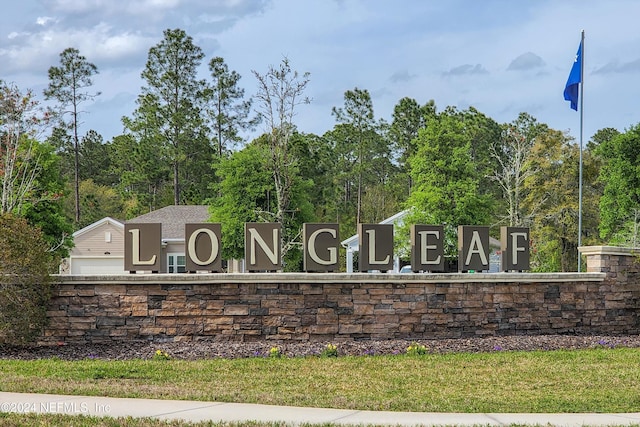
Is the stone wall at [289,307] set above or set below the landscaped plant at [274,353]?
above

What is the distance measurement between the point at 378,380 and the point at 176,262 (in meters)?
31.3

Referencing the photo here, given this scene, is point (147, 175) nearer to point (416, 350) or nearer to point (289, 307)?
point (289, 307)

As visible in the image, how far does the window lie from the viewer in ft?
139

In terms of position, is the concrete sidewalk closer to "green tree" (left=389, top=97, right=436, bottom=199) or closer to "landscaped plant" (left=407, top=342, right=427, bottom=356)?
"landscaped plant" (left=407, top=342, right=427, bottom=356)

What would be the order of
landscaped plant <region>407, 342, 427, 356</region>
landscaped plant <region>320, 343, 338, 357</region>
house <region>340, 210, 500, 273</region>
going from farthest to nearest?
house <region>340, 210, 500, 273</region>, landscaped plant <region>407, 342, 427, 356</region>, landscaped plant <region>320, 343, 338, 357</region>

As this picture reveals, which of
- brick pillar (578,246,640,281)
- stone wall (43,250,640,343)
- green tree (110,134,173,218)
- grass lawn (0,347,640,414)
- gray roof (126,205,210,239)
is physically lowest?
grass lawn (0,347,640,414)

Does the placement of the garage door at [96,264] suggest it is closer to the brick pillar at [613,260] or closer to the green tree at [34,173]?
the green tree at [34,173]

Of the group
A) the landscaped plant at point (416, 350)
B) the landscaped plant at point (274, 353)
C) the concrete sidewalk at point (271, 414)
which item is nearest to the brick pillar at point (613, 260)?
the landscaped plant at point (416, 350)

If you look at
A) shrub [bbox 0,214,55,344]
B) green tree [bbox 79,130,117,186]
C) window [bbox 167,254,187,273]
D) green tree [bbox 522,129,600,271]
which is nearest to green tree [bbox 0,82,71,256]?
window [bbox 167,254,187,273]

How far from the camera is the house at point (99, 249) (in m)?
44.4

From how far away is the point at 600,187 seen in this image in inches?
2240

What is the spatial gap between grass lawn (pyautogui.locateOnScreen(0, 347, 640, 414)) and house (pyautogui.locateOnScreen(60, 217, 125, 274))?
30.2 m

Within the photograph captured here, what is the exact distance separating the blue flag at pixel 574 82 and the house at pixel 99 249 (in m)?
26.5

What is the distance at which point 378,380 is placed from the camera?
12.4 meters
